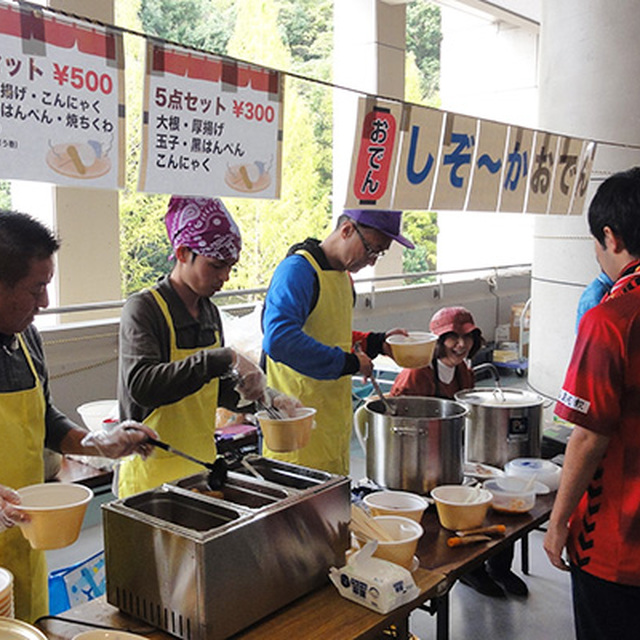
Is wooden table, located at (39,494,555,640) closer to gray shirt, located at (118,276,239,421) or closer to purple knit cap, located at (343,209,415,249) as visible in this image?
gray shirt, located at (118,276,239,421)

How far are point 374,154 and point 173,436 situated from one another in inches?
54.9

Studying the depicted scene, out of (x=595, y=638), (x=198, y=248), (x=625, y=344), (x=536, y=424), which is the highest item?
(x=198, y=248)

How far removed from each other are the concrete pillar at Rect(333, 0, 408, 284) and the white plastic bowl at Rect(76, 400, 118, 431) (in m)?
5.07

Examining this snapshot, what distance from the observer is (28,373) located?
1.92m

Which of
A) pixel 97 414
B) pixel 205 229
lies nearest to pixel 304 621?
pixel 205 229

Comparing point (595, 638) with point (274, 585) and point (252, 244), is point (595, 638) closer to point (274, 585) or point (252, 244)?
point (274, 585)

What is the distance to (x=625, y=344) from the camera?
1.79m

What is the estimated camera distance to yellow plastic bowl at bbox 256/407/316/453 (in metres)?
2.25

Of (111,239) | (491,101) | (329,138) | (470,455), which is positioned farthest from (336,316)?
(329,138)

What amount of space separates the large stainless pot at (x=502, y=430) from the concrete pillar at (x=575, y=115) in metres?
3.01

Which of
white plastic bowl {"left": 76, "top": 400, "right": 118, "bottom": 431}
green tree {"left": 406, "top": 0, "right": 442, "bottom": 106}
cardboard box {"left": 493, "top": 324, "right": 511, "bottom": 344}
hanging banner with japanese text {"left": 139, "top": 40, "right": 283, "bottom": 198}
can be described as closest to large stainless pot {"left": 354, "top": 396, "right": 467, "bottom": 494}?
hanging banner with japanese text {"left": 139, "top": 40, "right": 283, "bottom": 198}

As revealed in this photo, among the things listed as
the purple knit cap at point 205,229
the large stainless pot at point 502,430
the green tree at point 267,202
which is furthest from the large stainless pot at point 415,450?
the green tree at point 267,202

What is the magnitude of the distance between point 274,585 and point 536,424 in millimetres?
1553

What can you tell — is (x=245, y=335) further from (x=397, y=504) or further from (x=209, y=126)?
(x=397, y=504)
